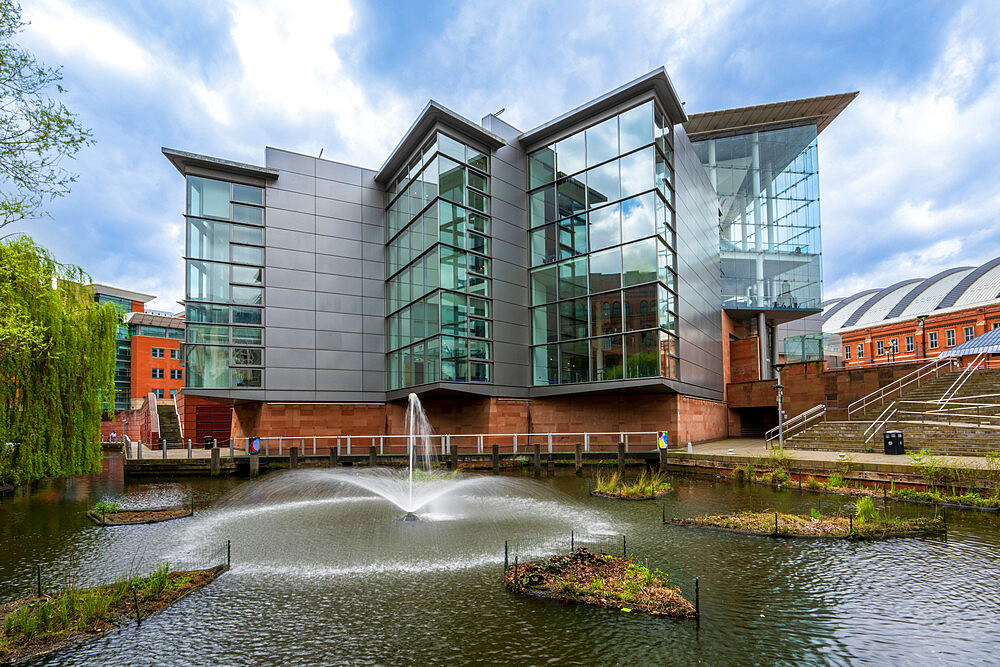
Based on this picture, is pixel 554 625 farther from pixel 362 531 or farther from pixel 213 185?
pixel 213 185

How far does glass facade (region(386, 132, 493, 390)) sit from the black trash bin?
18548 mm

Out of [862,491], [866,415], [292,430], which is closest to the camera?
[862,491]

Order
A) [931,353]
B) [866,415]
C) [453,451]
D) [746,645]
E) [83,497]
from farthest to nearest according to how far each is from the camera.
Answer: [931,353]
[866,415]
[453,451]
[83,497]
[746,645]

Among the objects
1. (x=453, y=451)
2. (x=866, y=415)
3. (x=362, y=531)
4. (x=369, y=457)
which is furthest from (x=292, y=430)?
(x=866, y=415)

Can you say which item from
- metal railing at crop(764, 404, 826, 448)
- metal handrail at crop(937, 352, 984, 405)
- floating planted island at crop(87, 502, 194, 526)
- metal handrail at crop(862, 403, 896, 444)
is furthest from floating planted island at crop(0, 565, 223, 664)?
metal handrail at crop(937, 352, 984, 405)

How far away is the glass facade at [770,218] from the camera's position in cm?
4112

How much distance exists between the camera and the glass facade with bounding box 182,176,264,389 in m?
31.6

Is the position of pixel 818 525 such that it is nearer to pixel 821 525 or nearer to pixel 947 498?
pixel 821 525

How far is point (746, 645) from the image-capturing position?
6930 millimetres

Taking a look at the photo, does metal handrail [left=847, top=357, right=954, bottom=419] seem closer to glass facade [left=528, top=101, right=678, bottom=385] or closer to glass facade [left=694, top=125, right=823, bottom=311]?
glass facade [left=694, top=125, right=823, bottom=311]

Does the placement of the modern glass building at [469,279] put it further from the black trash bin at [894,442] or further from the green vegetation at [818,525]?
the green vegetation at [818,525]

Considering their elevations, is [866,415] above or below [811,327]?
below

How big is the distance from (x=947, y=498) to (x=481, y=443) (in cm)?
1867

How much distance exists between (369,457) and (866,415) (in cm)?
2561
